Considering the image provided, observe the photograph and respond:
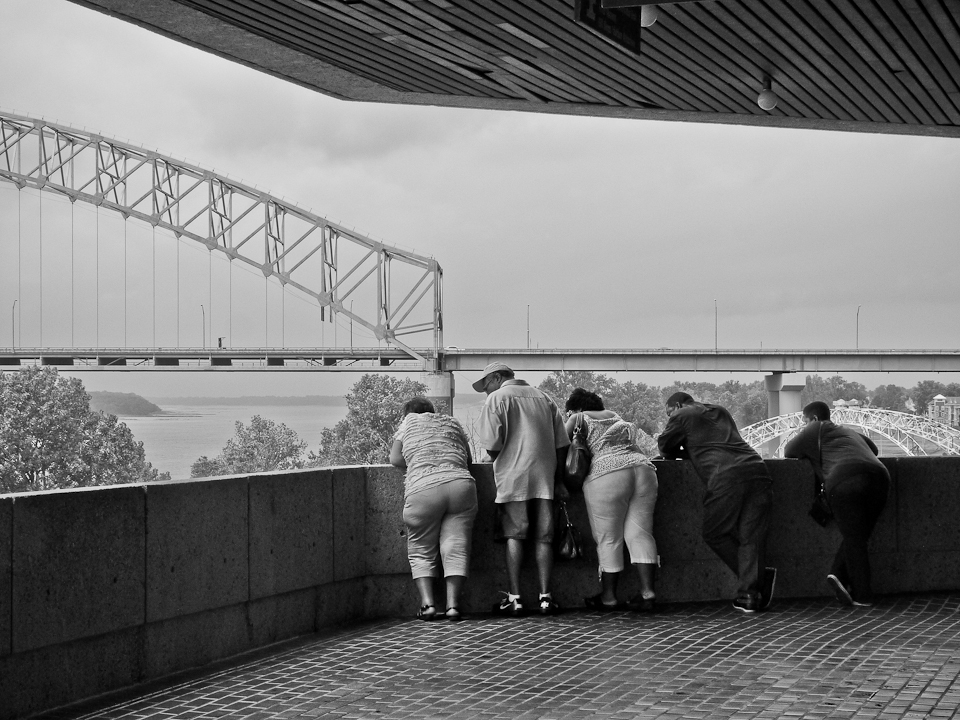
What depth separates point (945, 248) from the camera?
13425 cm

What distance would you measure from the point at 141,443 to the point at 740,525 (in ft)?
236

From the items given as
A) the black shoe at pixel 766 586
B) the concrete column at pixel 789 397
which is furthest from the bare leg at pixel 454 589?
the concrete column at pixel 789 397

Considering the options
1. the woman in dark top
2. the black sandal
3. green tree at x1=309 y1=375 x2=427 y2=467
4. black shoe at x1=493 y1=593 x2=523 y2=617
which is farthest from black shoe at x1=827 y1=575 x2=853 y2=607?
green tree at x1=309 y1=375 x2=427 y2=467

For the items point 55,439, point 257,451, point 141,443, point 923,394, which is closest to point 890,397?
point 923,394

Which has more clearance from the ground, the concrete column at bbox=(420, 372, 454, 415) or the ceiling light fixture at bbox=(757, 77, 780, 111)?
the ceiling light fixture at bbox=(757, 77, 780, 111)

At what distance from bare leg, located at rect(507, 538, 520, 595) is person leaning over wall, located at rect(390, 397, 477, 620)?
27cm

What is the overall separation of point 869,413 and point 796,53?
7301cm

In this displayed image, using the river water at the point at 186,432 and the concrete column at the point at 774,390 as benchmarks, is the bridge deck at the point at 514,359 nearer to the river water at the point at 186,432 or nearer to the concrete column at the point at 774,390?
the concrete column at the point at 774,390

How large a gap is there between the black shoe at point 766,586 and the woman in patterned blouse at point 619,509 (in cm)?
71

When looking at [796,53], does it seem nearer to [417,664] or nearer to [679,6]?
[679,6]

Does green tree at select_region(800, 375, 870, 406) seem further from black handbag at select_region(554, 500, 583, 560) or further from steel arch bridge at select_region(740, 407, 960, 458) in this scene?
black handbag at select_region(554, 500, 583, 560)

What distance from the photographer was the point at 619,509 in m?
7.30

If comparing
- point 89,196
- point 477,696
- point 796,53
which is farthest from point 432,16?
point 89,196

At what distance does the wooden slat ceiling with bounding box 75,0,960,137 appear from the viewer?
879 centimetres
